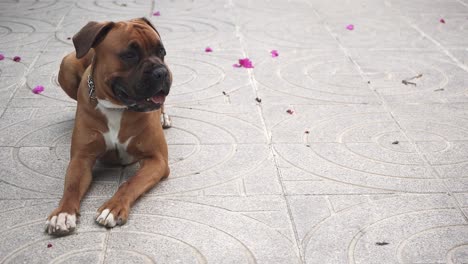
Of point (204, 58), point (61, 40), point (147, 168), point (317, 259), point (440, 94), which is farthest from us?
point (61, 40)

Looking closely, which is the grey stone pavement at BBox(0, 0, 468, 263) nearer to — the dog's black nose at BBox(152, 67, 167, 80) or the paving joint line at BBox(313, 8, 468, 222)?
the paving joint line at BBox(313, 8, 468, 222)

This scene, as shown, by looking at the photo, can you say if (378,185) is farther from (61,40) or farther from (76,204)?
(61,40)

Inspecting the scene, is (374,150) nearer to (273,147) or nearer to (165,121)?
(273,147)

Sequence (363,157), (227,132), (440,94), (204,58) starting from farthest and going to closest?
1. (204,58)
2. (440,94)
3. (227,132)
4. (363,157)

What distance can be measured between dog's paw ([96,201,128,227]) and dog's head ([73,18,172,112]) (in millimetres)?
654

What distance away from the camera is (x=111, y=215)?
3.80 metres

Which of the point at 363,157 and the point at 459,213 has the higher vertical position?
the point at 459,213

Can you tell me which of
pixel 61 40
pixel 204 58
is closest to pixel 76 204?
pixel 204 58

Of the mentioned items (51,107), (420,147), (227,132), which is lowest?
(51,107)

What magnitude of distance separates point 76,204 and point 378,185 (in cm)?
195

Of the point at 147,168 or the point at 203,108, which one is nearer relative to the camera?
the point at 147,168

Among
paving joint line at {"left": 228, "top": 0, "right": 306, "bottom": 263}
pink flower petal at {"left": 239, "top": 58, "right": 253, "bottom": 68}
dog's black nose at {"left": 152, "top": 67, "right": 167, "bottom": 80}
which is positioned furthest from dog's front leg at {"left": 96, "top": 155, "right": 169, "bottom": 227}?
pink flower petal at {"left": 239, "top": 58, "right": 253, "bottom": 68}

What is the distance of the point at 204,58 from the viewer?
6.93 metres

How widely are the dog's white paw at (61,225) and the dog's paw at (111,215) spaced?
0.15 meters
